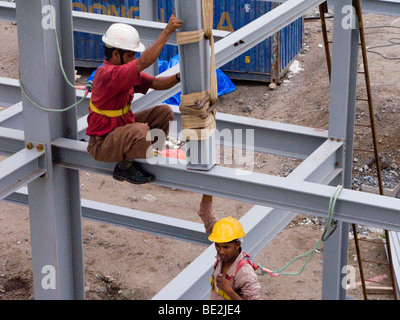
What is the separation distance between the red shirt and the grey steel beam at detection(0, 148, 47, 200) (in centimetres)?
51

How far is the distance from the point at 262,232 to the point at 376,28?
57.6 ft

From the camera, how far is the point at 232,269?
5.62m

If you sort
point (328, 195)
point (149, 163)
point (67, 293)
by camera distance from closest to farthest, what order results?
point (328, 195), point (149, 163), point (67, 293)

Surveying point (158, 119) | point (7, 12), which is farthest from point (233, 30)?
point (158, 119)

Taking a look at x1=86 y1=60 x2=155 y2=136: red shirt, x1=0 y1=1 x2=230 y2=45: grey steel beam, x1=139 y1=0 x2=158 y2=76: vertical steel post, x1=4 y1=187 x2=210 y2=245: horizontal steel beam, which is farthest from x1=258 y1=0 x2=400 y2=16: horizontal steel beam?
x1=86 y1=60 x2=155 y2=136: red shirt

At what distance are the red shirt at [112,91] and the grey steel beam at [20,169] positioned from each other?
515mm

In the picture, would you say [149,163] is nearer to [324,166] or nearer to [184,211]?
[324,166]

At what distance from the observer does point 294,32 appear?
20312 mm

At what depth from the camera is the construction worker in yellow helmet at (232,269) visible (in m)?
5.59

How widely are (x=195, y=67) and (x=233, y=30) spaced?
14008mm

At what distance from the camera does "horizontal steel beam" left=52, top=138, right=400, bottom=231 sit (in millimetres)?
5379

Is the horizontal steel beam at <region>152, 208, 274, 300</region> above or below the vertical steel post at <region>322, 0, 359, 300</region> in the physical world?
below

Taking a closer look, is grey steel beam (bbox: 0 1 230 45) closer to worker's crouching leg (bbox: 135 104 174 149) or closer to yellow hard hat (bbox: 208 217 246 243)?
worker's crouching leg (bbox: 135 104 174 149)
